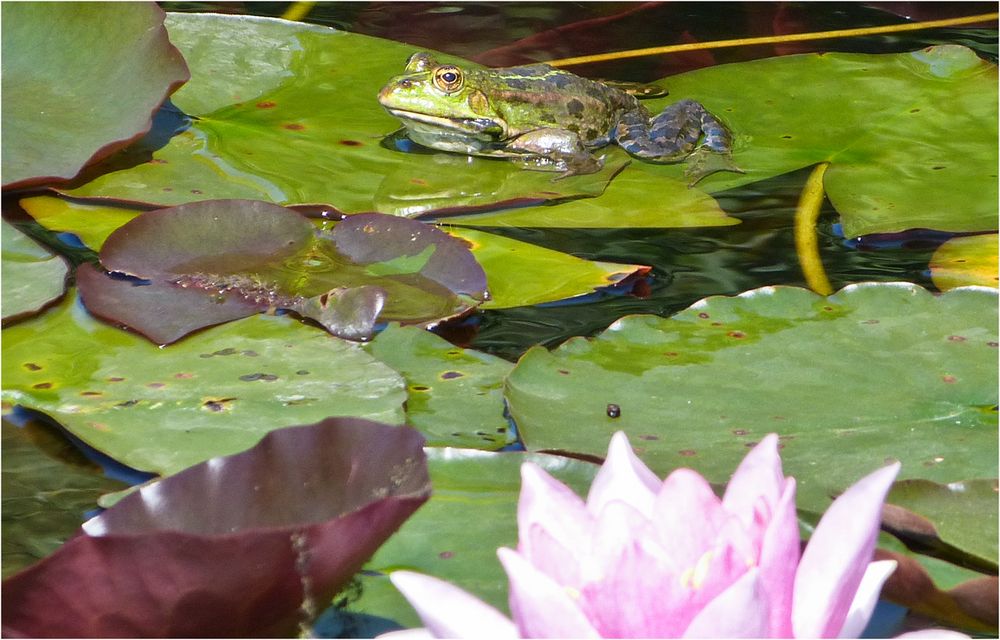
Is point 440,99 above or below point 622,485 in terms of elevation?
below

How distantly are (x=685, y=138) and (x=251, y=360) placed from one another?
1.36 metres

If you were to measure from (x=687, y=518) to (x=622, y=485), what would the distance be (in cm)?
9

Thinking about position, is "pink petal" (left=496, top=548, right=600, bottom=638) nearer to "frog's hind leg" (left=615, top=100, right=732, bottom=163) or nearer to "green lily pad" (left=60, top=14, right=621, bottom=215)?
"green lily pad" (left=60, top=14, right=621, bottom=215)

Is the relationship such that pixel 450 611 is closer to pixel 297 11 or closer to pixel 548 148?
pixel 548 148

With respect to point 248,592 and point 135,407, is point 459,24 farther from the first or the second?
point 248,592

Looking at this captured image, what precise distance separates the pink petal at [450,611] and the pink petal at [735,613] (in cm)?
15

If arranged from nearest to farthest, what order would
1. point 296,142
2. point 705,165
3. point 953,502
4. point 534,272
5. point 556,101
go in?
point 953,502 < point 534,272 < point 296,142 < point 705,165 < point 556,101

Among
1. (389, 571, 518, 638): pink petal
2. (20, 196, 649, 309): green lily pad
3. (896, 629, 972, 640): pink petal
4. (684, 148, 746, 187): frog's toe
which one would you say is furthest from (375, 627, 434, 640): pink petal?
(684, 148, 746, 187): frog's toe

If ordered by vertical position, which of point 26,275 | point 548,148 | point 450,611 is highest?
point 450,611

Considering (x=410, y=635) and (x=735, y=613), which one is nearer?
(x=735, y=613)

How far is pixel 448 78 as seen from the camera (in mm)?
2570

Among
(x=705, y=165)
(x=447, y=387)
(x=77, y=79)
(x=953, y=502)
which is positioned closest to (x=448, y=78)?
(x=705, y=165)

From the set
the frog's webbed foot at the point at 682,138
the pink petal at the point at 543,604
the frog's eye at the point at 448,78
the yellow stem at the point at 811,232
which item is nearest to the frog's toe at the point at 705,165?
the frog's webbed foot at the point at 682,138

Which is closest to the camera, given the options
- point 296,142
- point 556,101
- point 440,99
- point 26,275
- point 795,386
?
point 795,386
